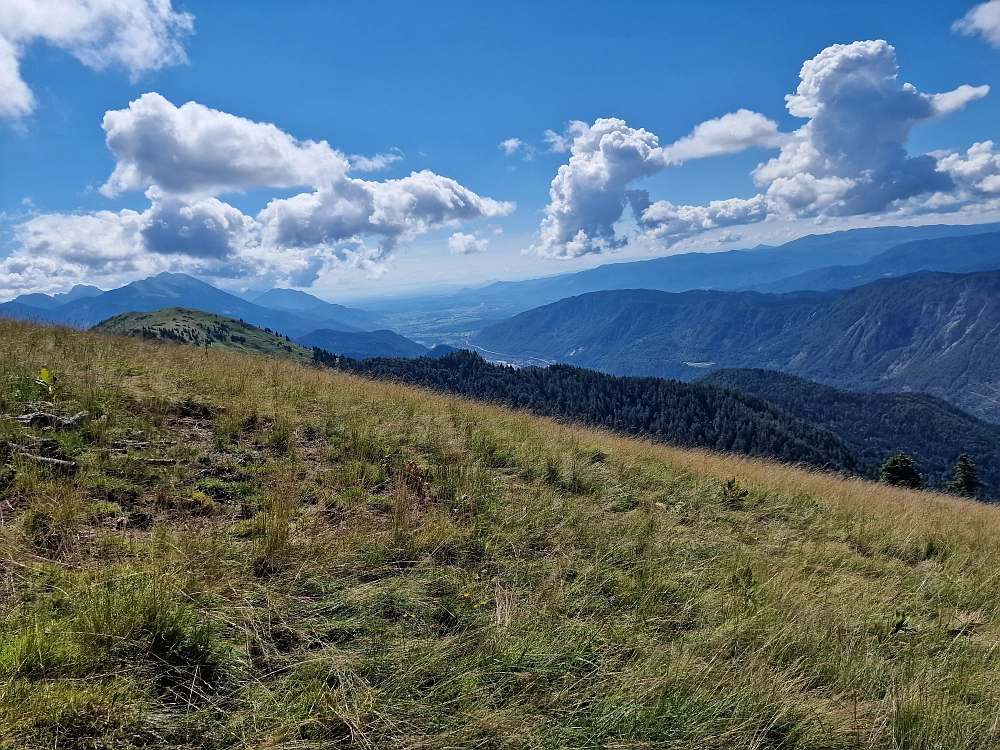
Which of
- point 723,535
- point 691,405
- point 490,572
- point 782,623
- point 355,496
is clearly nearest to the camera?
point 782,623

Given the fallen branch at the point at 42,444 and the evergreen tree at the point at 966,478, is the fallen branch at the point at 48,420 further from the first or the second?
the evergreen tree at the point at 966,478

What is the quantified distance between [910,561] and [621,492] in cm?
394

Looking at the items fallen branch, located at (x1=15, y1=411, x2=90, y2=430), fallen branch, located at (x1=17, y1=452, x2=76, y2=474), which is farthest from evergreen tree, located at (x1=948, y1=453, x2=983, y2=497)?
fallen branch, located at (x1=15, y1=411, x2=90, y2=430)

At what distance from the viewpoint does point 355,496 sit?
5.51 meters

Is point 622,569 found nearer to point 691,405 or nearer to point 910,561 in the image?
point 910,561

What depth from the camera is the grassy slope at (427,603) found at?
8.70 feet

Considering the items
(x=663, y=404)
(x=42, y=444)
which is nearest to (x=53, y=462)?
(x=42, y=444)

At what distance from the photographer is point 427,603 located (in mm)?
3764

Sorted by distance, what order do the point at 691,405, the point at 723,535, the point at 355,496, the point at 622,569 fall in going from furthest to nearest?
the point at 691,405 → the point at 723,535 → the point at 355,496 → the point at 622,569

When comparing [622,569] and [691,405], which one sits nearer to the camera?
[622,569]

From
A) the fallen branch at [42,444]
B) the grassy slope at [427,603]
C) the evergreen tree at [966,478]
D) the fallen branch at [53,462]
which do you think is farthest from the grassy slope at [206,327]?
the fallen branch at [53,462]

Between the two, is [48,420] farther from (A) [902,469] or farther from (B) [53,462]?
(A) [902,469]

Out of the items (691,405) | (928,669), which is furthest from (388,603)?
(691,405)

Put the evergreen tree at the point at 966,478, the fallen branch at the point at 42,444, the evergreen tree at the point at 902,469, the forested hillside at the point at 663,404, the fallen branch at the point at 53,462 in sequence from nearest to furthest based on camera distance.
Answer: the fallen branch at the point at 53,462
the fallen branch at the point at 42,444
the evergreen tree at the point at 902,469
the evergreen tree at the point at 966,478
the forested hillside at the point at 663,404
